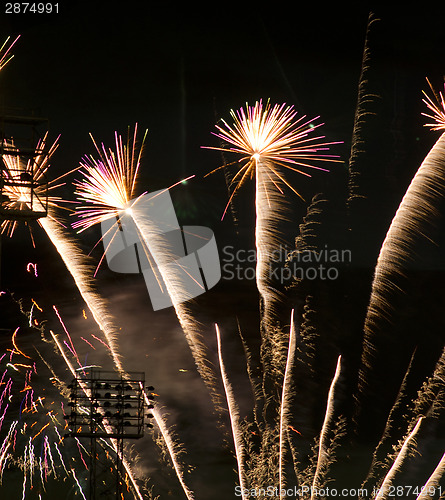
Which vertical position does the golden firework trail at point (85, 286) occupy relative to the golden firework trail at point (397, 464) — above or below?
above

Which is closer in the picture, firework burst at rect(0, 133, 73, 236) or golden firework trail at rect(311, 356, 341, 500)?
firework burst at rect(0, 133, 73, 236)

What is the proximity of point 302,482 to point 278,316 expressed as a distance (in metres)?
5.32

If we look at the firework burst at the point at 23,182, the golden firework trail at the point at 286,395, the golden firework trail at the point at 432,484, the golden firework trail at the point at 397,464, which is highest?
the firework burst at the point at 23,182

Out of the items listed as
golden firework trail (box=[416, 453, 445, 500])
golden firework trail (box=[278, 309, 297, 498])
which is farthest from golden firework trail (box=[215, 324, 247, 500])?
golden firework trail (box=[416, 453, 445, 500])

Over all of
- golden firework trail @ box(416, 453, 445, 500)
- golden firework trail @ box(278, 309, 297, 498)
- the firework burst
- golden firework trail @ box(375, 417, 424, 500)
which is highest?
the firework burst

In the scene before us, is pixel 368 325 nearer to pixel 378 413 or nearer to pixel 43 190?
pixel 378 413

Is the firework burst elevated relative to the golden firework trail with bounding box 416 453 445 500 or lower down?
elevated

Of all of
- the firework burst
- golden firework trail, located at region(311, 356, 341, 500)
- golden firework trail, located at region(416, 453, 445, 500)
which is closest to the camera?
the firework burst

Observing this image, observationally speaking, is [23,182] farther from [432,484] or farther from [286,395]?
[432,484]

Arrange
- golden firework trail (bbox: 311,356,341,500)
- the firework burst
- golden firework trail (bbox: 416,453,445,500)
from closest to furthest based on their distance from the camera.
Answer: the firework burst → golden firework trail (bbox: 311,356,341,500) → golden firework trail (bbox: 416,453,445,500)

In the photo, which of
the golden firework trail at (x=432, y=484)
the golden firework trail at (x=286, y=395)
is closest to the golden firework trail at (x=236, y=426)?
the golden firework trail at (x=286, y=395)

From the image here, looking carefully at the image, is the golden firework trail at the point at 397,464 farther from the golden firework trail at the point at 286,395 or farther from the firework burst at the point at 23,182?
the firework burst at the point at 23,182

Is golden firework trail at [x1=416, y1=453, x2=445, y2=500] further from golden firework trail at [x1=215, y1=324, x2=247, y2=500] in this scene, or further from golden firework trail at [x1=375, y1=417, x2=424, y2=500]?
golden firework trail at [x1=215, y1=324, x2=247, y2=500]

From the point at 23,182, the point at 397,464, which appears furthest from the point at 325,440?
the point at 23,182
